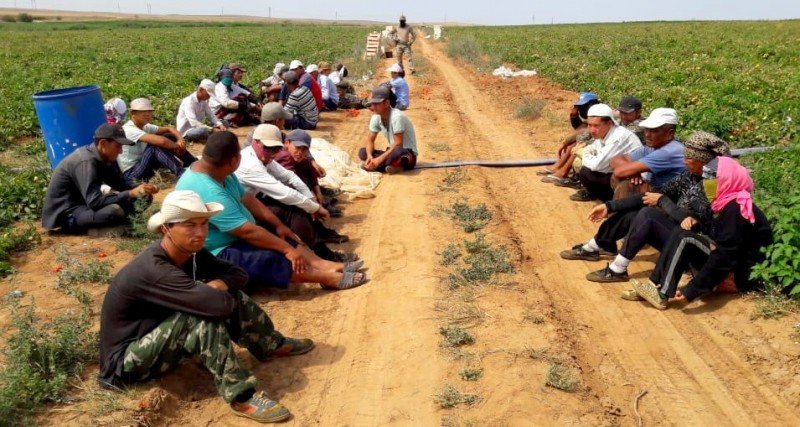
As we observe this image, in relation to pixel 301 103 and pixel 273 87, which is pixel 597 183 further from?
pixel 273 87

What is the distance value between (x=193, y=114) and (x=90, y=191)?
437cm

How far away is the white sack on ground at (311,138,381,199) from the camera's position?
310 inches

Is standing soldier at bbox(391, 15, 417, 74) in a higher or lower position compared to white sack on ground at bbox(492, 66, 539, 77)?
higher

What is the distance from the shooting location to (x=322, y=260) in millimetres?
5422

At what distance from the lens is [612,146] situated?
630cm

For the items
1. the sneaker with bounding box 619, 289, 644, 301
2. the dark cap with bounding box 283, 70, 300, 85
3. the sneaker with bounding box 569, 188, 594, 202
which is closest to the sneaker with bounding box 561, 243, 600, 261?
the sneaker with bounding box 619, 289, 644, 301

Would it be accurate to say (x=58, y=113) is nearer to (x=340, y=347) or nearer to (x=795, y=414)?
(x=340, y=347)

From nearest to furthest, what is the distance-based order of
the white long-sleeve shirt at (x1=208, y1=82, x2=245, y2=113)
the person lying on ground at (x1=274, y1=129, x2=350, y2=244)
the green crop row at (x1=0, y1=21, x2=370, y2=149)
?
the person lying on ground at (x1=274, y1=129, x2=350, y2=244), the white long-sleeve shirt at (x1=208, y1=82, x2=245, y2=113), the green crop row at (x1=0, y1=21, x2=370, y2=149)

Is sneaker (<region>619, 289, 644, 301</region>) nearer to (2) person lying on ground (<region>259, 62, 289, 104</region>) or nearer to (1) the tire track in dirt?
(1) the tire track in dirt

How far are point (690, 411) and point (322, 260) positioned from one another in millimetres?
3157

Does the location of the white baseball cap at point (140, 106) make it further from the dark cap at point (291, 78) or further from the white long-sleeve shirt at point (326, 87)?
the white long-sleeve shirt at point (326, 87)

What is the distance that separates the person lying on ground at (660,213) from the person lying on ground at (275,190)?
2446 millimetres

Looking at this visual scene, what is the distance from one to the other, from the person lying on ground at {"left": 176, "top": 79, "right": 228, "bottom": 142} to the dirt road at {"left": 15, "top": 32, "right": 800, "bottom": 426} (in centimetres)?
472

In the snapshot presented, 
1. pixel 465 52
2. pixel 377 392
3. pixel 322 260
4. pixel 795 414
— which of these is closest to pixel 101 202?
pixel 322 260
